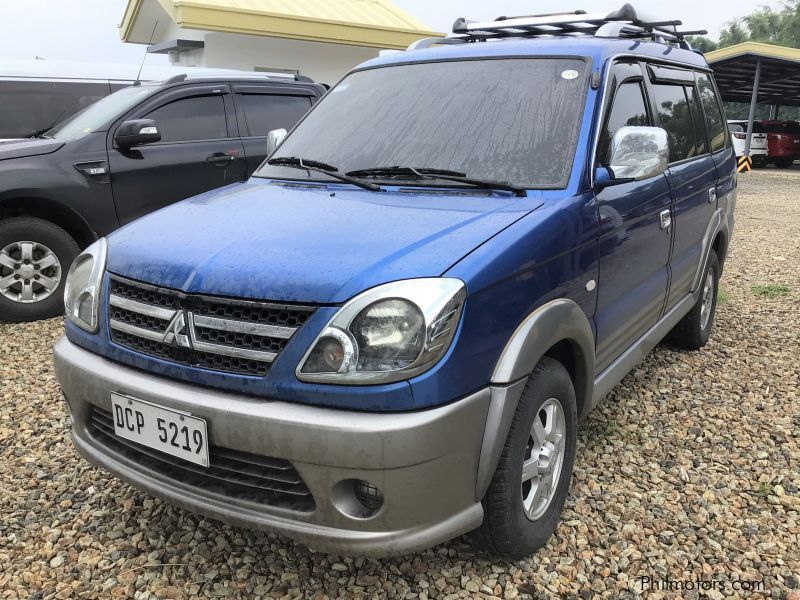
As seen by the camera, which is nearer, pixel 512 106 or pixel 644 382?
pixel 512 106

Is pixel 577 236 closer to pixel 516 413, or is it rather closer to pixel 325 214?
pixel 516 413

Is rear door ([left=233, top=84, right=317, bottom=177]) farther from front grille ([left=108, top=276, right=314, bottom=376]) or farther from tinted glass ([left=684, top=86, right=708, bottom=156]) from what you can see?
front grille ([left=108, top=276, right=314, bottom=376])

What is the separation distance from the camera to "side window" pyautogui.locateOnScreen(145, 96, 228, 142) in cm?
598

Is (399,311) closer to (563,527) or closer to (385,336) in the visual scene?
(385,336)

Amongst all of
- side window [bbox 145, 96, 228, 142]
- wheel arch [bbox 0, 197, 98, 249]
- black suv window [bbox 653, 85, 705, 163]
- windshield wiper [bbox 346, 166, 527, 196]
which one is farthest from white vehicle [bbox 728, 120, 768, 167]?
windshield wiper [bbox 346, 166, 527, 196]

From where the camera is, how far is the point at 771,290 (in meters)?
6.52

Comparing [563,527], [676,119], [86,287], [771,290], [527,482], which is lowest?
[771,290]

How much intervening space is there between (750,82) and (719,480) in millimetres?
29829

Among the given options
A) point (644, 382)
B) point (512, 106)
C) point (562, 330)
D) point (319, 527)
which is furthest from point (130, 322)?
point (644, 382)

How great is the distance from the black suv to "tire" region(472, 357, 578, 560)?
4193mm

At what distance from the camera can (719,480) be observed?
3123mm

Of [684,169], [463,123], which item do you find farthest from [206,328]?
[684,169]

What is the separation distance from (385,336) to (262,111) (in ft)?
16.8

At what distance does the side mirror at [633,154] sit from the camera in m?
2.73
